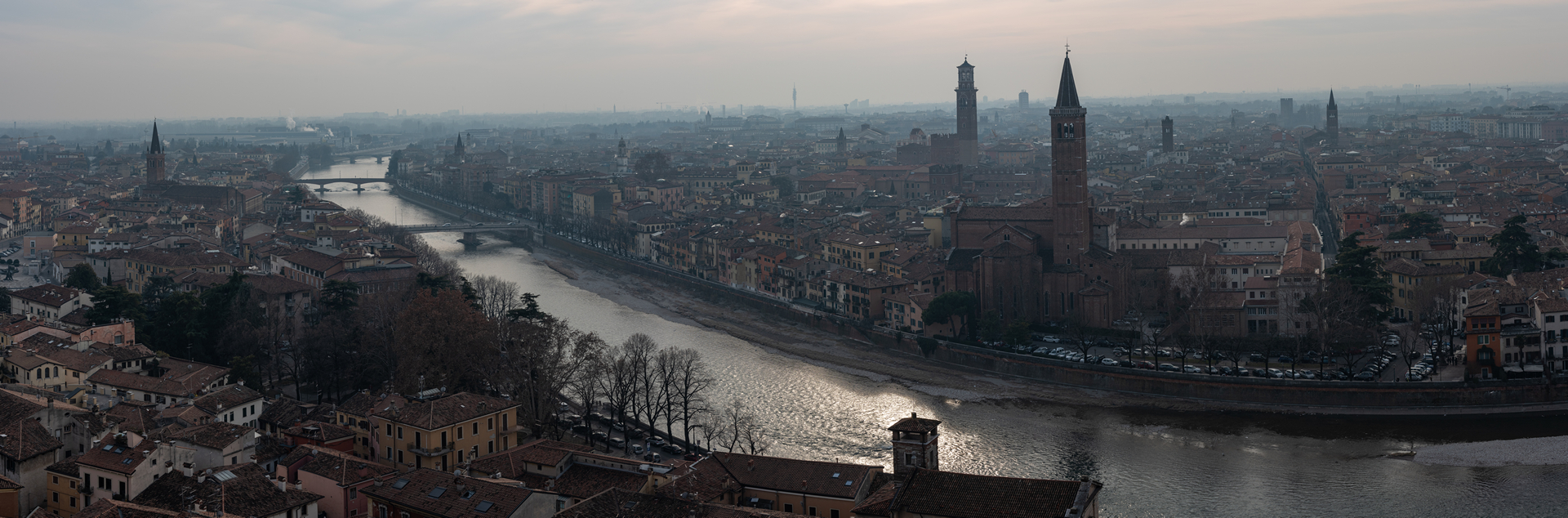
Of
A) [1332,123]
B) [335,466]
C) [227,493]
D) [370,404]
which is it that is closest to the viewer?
[227,493]

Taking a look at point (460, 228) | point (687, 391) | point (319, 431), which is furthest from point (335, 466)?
point (460, 228)

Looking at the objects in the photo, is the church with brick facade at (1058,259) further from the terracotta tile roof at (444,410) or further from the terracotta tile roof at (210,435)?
the terracotta tile roof at (210,435)

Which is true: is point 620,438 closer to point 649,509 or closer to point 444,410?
point 444,410

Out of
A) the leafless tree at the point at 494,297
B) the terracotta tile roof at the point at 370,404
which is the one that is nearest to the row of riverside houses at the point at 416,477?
the terracotta tile roof at the point at 370,404

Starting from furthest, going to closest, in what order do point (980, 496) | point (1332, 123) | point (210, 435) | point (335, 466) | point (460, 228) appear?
1. point (1332, 123)
2. point (460, 228)
3. point (210, 435)
4. point (335, 466)
5. point (980, 496)

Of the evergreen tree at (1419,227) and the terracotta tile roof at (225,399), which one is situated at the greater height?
the evergreen tree at (1419,227)

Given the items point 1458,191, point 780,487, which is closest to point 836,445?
point 780,487
